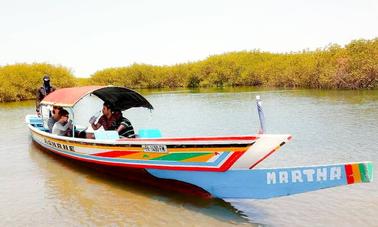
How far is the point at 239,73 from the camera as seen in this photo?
233 ft

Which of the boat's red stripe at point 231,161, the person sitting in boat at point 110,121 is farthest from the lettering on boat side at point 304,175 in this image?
the person sitting in boat at point 110,121

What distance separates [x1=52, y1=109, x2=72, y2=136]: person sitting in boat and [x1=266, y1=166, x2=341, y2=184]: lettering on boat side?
7098 mm

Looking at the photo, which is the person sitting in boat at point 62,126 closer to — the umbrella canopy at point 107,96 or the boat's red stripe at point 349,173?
the umbrella canopy at point 107,96

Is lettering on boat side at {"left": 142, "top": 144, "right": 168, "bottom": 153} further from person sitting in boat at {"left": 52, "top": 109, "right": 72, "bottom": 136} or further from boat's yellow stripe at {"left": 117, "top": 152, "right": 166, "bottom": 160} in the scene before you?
person sitting in boat at {"left": 52, "top": 109, "right": 72, "bottom": 136}

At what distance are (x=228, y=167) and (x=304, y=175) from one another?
1.34m

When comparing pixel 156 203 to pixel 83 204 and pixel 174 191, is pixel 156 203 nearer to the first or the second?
pixel 174 191

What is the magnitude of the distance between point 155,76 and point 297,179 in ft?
247

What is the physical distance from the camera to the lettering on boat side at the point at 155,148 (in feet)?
25.0

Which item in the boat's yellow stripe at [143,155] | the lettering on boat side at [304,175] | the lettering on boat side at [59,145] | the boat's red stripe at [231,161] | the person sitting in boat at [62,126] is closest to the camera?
the lettering on boat side at [304,175]

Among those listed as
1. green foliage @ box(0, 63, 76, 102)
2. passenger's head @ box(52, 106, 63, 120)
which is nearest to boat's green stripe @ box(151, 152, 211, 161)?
passenger's head @ box(52, 106, 63, 120)

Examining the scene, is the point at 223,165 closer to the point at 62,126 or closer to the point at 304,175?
the point at 304,175

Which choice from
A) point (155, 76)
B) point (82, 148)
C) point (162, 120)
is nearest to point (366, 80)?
point (162, 120)

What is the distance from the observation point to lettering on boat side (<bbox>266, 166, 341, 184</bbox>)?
5.87 meters

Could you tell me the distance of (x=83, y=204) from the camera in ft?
26.4
